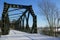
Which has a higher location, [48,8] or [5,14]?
[48,8]

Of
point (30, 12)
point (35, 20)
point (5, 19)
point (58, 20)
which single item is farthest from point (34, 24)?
point (58, 20)

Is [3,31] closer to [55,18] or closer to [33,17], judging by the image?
[33,17]

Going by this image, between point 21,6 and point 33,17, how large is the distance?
1845 millimetres

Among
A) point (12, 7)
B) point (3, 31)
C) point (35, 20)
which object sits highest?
point (12, 7)

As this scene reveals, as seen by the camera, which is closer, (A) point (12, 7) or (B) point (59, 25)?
(A) point (12, 7)

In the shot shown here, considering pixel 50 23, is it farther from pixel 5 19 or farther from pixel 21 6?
pixel 5 19

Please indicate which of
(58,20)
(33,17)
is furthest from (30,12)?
(58,20)

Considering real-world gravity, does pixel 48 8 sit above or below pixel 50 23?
above

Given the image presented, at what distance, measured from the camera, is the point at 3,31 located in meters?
12.4

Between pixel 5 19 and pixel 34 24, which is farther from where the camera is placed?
pixel 34 24

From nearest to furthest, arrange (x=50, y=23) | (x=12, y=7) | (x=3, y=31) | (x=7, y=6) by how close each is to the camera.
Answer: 1. (x=3, y=31)
2. (x=7, y=6)
3. (x=12, y=7)
4. (x=50, y=23)

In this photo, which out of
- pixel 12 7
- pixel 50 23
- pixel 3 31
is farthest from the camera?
pixel 50 23

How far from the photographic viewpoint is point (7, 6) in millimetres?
13195

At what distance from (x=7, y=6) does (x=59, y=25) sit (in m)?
13.9
